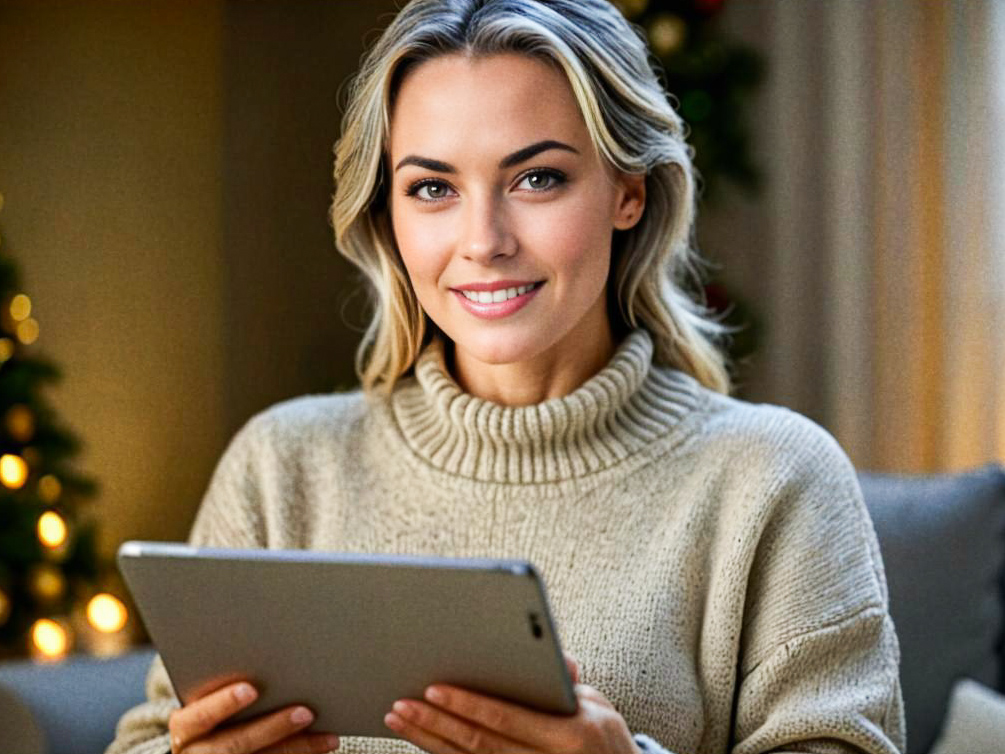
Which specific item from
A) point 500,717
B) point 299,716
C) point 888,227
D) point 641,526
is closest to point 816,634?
point 641,526

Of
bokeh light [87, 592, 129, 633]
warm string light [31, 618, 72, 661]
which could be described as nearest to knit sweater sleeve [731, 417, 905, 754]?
warm string light [31, 618, 72, 661]

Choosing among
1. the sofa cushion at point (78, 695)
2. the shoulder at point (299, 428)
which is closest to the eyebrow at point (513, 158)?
the shoulder at point (299, 428)

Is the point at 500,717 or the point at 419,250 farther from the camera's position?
the point at 419,250

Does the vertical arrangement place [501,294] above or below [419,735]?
above

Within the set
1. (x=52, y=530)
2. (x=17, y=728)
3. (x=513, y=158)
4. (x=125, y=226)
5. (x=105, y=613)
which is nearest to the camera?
(x=513, y=158)

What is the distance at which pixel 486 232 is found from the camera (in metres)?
1.50

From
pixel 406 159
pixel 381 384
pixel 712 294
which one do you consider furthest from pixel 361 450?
pixel 712 294

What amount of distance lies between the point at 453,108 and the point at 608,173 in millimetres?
196

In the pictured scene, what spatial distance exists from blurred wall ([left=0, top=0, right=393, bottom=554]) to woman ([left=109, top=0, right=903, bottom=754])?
6.10ft

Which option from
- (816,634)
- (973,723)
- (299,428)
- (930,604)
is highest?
(299,428)

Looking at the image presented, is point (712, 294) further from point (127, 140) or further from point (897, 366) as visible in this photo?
point (127, 140)

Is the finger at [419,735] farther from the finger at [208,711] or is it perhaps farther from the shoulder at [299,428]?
the shoulder at [299,428]

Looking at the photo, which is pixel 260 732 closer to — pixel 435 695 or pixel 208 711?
pixel 208 711

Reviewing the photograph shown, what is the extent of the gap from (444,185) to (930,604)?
982 mm
